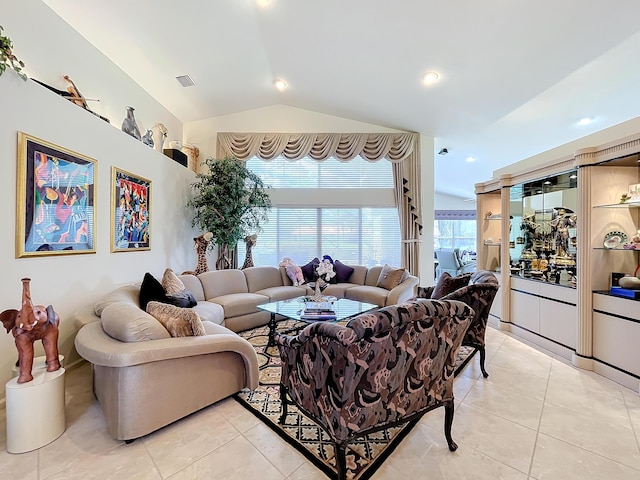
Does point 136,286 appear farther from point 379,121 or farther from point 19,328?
point 379,121

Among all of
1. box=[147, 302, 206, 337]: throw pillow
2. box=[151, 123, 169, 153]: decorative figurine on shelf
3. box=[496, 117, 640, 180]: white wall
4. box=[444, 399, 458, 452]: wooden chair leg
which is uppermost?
box=[151, 123, 169, 153]: decorative figurine on shelf

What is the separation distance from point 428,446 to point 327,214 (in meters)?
4.34

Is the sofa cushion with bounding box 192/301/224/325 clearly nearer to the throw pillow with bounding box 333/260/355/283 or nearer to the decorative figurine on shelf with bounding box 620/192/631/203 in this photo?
the throw pillow with bounding box 333/260/355/283

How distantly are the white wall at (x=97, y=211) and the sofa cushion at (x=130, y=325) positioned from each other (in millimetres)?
897

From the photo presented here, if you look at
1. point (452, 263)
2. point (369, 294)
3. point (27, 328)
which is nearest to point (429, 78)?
point (369, 294)

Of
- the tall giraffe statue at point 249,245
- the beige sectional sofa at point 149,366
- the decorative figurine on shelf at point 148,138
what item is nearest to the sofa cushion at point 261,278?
the tall giraffe statue at point 249,245

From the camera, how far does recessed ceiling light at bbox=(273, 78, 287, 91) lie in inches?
179

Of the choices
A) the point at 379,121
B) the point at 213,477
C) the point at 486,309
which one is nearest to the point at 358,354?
the point at 213,477

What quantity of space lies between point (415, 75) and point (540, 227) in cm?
248

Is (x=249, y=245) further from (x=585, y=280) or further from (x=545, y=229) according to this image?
(x=585, y=280)

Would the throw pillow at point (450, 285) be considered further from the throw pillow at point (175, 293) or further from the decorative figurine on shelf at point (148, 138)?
the decorative figurine on shelf at point (148, 138)

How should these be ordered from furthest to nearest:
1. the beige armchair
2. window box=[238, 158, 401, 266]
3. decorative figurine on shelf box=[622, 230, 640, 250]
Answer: the beige armchair → window box=[238, 158, 401, 266] → decorative figurine on shelf box=[622, 230, 640, 250]

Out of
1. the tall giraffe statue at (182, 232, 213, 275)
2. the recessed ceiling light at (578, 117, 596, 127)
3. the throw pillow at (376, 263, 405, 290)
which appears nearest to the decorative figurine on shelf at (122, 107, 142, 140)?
the tall giraffe statue at (182, 232, 213, 275)

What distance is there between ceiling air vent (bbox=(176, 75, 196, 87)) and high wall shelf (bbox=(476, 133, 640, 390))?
467 centimetres
